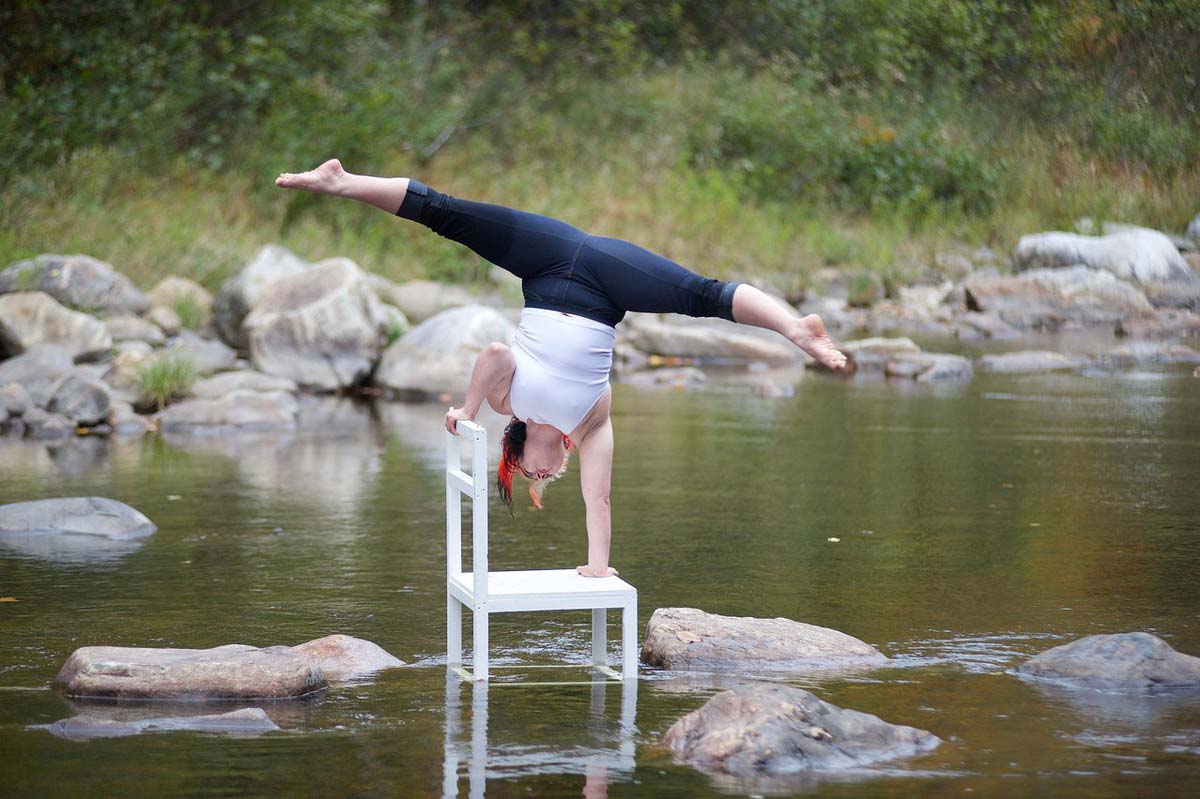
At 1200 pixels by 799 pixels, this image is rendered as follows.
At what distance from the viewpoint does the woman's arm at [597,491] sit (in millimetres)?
6031

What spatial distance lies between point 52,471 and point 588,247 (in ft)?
20.6

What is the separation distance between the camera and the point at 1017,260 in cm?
2394

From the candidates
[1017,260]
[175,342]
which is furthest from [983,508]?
[1017,260]

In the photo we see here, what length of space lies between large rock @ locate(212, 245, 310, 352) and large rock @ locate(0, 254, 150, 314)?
85cm

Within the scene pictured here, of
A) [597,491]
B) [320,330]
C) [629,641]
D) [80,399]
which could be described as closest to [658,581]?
[597,491]

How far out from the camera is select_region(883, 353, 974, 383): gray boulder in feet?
54.9

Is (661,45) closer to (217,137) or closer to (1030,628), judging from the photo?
(217,137)

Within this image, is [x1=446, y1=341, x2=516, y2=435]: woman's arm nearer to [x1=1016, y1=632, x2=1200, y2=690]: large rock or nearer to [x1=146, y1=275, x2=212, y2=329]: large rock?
[x1=1016, y1=632, x2=1200, y2=690]: large rock

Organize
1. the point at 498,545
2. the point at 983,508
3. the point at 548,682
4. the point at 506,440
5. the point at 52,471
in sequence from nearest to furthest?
the point at 548,682
the point at 506,440
the point at 498,545
the point at 983,508
the point at 52,471

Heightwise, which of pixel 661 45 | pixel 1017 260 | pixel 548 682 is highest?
pixel 661 45

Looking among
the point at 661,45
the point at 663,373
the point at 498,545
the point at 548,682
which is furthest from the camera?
the point at 661,45

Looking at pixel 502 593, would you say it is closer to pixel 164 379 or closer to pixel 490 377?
pixel 490 377

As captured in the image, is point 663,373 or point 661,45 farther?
point 661,45

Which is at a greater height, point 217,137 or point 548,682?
point 217,137
